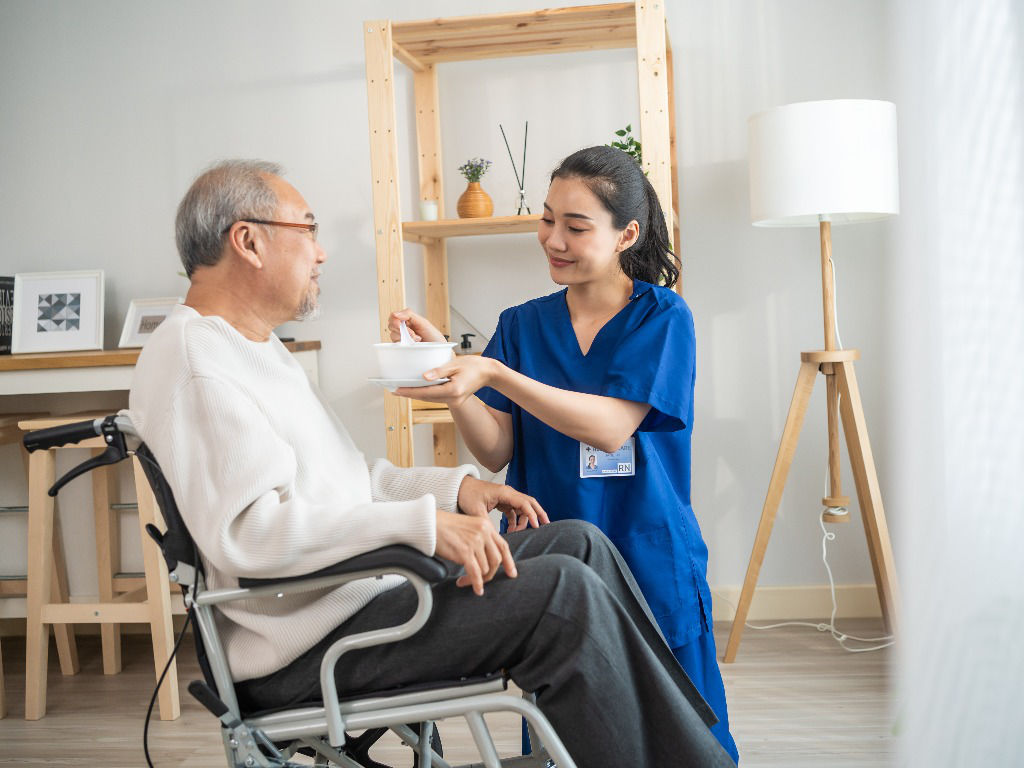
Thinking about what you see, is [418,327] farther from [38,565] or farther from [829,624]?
[829,624]

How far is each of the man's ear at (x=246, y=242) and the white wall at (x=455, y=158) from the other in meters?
1.53

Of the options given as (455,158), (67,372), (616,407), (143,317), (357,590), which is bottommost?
(357,590)

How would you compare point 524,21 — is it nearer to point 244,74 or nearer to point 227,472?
point 244,74

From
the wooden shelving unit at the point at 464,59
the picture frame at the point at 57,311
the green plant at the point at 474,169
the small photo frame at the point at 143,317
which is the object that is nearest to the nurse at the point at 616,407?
the wooden shelving unit at the point at 464,59

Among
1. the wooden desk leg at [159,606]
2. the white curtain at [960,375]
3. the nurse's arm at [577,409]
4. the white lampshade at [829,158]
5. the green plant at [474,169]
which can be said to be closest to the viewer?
the white curtain at [960,375]

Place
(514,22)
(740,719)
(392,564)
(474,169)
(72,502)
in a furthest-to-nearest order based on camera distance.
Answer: (72,502), (474,169), (514,22), (740,719), (392,564)

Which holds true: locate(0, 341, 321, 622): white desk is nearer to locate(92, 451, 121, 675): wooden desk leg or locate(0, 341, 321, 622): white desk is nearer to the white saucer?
locate(92, 451, 121, 675): wooden desk leg

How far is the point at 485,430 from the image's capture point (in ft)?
5.70

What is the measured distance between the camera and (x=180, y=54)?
300 centimetres

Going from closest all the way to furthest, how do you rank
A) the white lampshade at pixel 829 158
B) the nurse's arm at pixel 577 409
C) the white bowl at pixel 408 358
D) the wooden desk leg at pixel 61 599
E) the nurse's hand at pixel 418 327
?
the white bowl at pixel 408 358 → the nurse's arm at pixel 577 409 → the nurse's hand at pixel 418 327 → the white lampshade at pixel 829 158 → the wooden desk leg at pixel 61 599

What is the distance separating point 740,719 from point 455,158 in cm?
181

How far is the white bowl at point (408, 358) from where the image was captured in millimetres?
1312

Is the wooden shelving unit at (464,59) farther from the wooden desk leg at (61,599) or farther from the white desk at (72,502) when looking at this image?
the wooden desk leg at (61,599)

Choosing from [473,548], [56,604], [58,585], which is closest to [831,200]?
[473,548]
